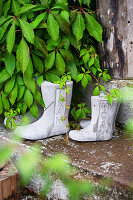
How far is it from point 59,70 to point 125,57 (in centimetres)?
45

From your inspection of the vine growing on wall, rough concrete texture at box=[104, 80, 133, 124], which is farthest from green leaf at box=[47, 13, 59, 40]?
rough concrete texture at box=[104, 80, 133, 124]

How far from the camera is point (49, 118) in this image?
6.05 ft

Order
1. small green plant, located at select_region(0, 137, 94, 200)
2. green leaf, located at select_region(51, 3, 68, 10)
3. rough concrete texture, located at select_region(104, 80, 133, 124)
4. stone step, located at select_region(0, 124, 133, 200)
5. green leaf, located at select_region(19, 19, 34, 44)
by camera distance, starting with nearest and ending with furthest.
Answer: stone step, located at select_region(0, 124, 133, 200) < small green plant, located at select_region(0, 137, 94, 200) < green leaf, located at select_region(19, 19, 34, 44) < green leaf, located at select_region(51, 3, 68, 10) < rough concrete texture, located at select_region(104, 80, 133, 124)

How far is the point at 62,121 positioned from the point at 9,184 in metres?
0.55

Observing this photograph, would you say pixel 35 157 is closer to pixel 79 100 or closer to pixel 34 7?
pixel 79 100

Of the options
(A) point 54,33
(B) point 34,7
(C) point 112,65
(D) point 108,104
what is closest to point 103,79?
(C) point 112,65

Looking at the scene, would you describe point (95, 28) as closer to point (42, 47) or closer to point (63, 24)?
point (63, 24)

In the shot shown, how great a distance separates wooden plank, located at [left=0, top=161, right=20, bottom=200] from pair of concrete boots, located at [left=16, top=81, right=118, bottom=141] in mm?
367

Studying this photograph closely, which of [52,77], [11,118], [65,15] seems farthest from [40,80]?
[65,15]

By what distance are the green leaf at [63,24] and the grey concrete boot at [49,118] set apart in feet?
1.09

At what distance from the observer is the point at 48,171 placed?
1581 millimetres

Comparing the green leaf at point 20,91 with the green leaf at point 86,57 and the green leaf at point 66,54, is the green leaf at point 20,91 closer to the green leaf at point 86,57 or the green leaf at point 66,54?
the green leaf at point 66,54

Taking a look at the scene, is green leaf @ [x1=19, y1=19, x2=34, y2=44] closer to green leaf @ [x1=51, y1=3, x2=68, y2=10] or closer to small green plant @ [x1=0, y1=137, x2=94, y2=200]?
green leaf @ [x1=51, y1=3, x2=68, y2=10]

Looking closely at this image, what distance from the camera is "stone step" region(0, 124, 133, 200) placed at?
133cm
